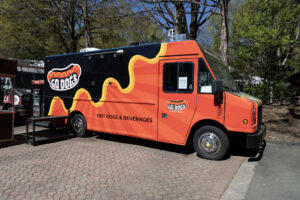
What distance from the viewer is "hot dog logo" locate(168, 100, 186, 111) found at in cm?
568

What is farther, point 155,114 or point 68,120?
point 68,120

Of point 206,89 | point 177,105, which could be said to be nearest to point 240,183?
point 206,89

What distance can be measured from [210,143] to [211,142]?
0.03 meters

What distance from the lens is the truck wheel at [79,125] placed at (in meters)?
7.73

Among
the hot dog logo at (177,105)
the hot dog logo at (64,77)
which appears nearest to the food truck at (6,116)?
the hot dog logo at (64,77)

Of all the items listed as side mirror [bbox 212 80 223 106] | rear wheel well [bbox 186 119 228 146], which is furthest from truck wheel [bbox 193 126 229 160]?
side mirror [bbox 212 80 223 106]

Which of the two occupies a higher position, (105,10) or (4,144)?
(105,10)

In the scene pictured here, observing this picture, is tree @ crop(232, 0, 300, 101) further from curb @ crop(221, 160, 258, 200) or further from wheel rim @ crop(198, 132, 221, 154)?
curb @ crop(221, 160, 258, 200)

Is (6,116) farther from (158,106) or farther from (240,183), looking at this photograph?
(240,183)

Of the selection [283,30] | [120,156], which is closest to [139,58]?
[120,156]

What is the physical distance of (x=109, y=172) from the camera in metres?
4.71

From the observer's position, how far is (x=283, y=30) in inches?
669

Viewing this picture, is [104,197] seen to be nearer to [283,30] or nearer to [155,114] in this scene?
[155,114]

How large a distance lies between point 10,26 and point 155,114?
1821 centimetres
